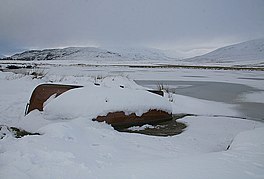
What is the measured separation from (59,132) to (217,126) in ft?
13.6

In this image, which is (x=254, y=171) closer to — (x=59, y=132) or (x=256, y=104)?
(x=59, y=132)

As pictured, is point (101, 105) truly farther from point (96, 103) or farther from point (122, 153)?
point (122, 153)

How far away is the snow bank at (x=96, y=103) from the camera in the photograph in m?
5.90

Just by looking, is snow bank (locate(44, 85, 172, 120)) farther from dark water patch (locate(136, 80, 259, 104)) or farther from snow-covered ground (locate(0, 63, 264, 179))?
dark water patch (locate(136, 80, 259, 104))

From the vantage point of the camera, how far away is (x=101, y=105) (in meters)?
6.06

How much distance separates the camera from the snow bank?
19.4ft

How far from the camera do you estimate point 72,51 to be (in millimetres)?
177250

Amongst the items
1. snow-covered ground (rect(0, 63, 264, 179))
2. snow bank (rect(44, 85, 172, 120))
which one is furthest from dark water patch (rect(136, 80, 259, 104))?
snow bank (rect(44, 85, 172, 120))

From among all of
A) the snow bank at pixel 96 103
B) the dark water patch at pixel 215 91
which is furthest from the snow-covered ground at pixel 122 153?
the dark water patch at pixel 215 91

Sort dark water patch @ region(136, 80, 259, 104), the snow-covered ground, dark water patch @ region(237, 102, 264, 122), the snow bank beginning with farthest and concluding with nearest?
dark water patch @ region(136, 80, 259, 104)
dark water patch @ region(237, 102, 264, 122)
the snow bank
the snow-covered ground

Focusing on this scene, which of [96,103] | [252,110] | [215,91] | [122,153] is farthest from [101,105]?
[215,91]

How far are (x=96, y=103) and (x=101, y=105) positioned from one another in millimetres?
126

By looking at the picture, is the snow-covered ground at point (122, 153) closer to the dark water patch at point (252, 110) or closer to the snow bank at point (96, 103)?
the snow bank at point (96, 103)

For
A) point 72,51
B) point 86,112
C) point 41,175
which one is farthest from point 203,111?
point 72,51
